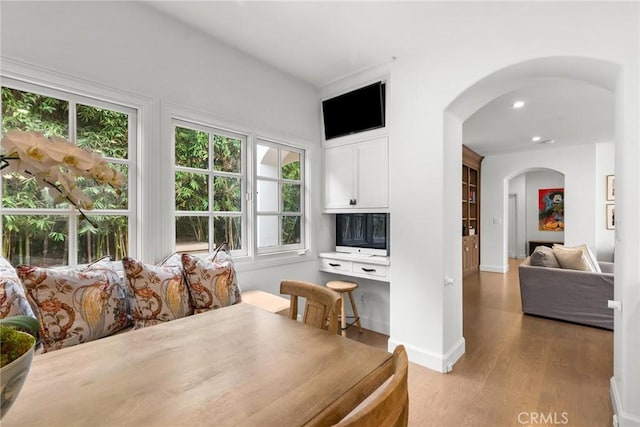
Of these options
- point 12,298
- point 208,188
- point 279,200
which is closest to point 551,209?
point 279,200

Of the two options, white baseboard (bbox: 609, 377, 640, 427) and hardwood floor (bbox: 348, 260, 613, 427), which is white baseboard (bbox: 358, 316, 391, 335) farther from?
white baseboard (bbox: 609, 377, 640, 427)

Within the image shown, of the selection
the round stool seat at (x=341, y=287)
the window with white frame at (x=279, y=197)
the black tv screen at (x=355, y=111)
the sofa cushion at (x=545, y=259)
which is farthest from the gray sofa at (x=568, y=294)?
the window with white frame at (x=279, y=197)

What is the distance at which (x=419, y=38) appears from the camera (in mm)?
2385

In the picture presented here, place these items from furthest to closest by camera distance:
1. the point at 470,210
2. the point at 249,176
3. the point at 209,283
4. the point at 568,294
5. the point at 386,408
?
the point at 470,210, the point at 568,294, the point at 249,176, the point at 209,283, the point at 386,408

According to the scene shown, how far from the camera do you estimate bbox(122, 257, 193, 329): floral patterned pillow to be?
70.8 inches

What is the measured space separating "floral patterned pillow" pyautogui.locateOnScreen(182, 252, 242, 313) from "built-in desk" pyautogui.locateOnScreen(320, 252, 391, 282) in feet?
4.17

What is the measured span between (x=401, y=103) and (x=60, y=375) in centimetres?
274

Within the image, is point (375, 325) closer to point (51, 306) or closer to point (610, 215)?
point (51, 306)

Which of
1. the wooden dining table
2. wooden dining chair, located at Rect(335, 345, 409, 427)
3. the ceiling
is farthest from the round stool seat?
wooden dining chair, located at Rect(335, 345, 409, 427)

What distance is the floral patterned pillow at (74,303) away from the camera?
149 centimetres

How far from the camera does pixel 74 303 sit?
1.58 meters

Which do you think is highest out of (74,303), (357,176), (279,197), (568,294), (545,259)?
(357,176)

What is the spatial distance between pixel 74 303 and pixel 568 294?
4.66 meters

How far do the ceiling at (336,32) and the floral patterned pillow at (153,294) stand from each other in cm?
184
